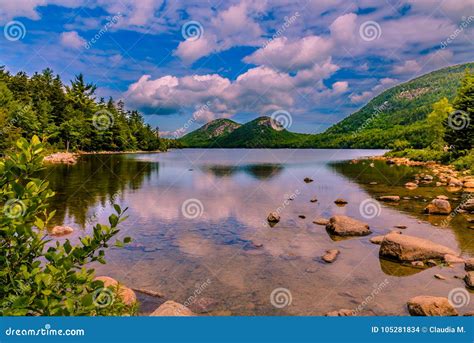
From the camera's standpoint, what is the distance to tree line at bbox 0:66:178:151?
203ft

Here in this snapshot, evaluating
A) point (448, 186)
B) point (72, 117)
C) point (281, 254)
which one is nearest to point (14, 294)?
point (281, 254)

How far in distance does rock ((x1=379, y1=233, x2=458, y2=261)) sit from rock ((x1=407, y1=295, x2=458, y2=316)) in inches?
165

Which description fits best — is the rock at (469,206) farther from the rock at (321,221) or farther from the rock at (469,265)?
the rock at (469,265)

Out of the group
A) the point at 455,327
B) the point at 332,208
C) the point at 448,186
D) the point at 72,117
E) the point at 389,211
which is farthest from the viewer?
the point at 72,117

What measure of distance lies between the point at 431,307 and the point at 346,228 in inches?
326

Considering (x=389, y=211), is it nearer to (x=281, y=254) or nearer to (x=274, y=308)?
(x=281, y=254)

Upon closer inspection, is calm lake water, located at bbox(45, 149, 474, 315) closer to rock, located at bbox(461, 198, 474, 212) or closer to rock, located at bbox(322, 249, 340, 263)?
rock, located at bbox(322, 249, 340, 263)

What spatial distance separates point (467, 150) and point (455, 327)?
5309 centimetres

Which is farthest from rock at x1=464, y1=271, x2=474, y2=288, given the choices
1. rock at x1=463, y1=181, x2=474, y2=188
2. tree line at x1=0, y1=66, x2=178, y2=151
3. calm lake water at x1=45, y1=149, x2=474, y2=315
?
tree line at x1=0, y1=66, x2=178, y2=151

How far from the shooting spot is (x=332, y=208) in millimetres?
24844

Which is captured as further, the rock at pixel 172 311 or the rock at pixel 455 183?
the rock at pixel 455 183

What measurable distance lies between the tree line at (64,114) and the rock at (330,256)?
154ft

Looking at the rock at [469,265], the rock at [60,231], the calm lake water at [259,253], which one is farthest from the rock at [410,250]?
the rock at [60,231]

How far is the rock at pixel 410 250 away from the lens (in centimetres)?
1354
